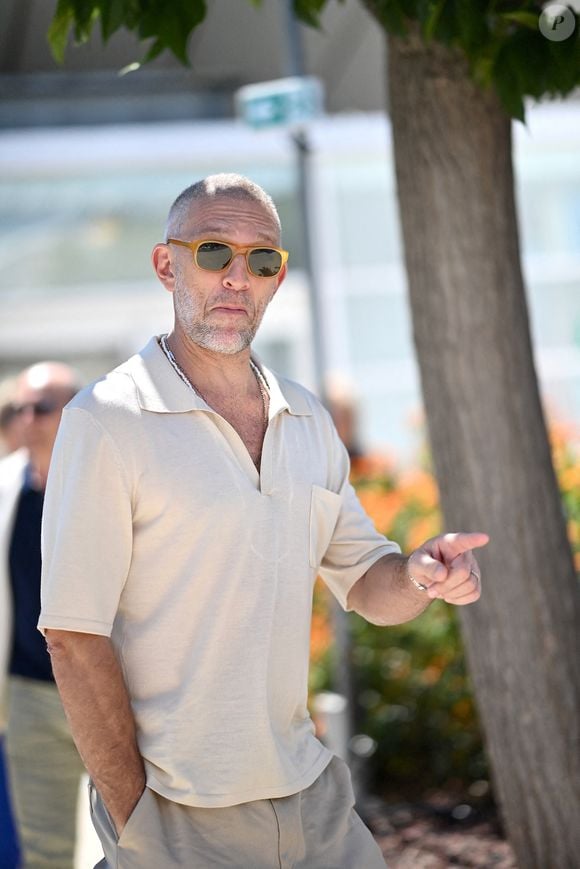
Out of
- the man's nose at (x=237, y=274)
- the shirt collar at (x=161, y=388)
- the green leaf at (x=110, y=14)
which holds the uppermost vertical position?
the green leaf at (x=110, y=14)

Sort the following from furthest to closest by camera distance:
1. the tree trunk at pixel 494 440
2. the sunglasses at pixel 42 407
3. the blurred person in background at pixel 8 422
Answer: the blurred person in background at pixel 8 422 < the sunglasses at pixel 42 407 < the tree trunk at pixel 494 440

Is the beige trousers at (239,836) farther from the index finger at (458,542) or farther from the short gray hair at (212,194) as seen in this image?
the short gray hair at (212,194)

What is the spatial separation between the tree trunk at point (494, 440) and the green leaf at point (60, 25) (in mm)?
1165

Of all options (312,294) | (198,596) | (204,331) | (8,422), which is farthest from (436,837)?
(204,331)

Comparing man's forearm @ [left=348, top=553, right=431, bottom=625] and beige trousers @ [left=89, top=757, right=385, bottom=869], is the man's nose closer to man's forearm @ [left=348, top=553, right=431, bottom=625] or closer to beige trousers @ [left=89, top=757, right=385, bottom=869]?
man's forearm @ [left=348, top=553, right=431, bottom=625]

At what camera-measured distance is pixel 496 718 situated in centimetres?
389

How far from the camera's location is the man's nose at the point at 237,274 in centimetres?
255

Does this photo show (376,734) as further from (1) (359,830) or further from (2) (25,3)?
(2) (25,3)

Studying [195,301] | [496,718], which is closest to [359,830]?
[195,301]

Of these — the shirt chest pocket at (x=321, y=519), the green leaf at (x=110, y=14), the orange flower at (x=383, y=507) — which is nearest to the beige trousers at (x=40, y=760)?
the shirt chest pocket at (x=321, y=519)

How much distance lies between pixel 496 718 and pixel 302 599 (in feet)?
5.24

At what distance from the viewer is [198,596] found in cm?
238

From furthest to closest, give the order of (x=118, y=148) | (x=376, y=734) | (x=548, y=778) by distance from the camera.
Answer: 1. (x=118, y=148)
2. (x=376, y=734)
3. (x=548, y=778)

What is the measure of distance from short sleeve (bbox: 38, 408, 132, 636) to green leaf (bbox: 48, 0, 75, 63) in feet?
4.27
